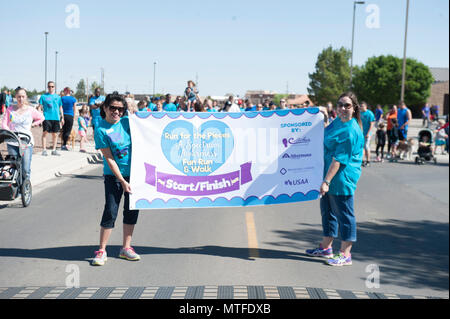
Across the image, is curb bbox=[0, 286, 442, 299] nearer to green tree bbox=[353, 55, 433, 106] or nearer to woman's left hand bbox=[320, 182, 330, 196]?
woman's left hand bbox=[320, 182, 330, 196]

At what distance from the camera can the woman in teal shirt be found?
6.12m

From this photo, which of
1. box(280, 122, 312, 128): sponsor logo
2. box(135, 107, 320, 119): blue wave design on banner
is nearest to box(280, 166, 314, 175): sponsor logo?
box(280, 122, 312, 128): sponsor logo

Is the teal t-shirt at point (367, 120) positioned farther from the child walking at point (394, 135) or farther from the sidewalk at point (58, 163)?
the sidewalk at point (58, 163)

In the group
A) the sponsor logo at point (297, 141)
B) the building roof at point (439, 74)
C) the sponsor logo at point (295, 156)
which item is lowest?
the sponsor logo at point (295, 156)

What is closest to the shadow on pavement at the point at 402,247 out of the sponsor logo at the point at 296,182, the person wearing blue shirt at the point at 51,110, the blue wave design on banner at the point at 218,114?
the sponsor logo at the point at 296,182

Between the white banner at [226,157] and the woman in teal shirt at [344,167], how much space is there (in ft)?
1.46

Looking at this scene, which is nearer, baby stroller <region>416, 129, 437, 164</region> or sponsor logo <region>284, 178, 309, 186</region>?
sponsor logo <region>284, 178, 309, 186</region>

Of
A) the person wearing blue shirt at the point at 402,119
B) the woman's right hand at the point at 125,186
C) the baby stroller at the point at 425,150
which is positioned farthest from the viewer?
the person wearing blue shirt at the point at 402,119

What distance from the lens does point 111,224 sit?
6.23 m

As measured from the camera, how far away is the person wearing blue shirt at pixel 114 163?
6094 millimetres

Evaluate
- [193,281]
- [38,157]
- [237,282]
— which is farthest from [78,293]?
[38,157]

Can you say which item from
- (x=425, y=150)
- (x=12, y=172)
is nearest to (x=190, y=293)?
(x=12, y=172)

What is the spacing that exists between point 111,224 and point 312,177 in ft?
8.24

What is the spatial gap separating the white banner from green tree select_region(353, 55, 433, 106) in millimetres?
80251
